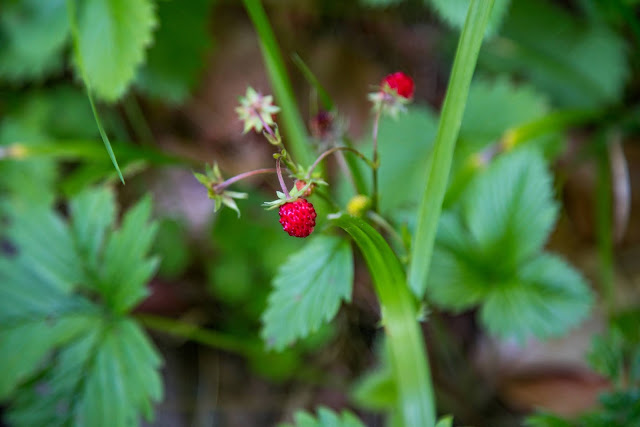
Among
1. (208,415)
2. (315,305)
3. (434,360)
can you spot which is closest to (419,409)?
(315,305)

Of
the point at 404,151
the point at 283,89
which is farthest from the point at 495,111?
the point at 283,89

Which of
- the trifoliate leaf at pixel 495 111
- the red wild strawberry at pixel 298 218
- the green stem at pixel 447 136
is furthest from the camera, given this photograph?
the trifoliate leaf at pixel 495 111

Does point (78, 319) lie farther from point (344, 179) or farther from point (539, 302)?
point (539, 302)

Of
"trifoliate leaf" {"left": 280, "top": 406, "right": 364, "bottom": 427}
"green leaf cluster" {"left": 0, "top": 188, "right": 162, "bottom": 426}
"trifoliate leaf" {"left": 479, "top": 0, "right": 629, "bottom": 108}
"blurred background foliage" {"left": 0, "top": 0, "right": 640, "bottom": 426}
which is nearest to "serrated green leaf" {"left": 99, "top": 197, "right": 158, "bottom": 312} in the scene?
"green leaf cluster" {"left": 0, "top": 188, "right": 162, "bottom": 426}

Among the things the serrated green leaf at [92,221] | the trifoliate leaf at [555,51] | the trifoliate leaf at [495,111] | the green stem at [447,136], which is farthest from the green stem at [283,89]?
the trifoliate leaf at [555,51]

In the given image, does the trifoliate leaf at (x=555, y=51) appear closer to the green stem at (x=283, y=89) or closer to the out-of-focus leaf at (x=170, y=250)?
the green stem at (x=283, y=89)

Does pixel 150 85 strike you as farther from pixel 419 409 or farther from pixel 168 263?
→ pixel 419 409
